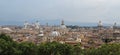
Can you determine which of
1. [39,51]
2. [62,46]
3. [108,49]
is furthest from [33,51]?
[108,49]

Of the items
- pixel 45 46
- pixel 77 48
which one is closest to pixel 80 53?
pixel 77 48

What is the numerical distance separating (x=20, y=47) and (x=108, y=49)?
7.67m

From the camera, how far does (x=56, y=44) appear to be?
111ft

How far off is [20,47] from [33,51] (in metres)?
1.36

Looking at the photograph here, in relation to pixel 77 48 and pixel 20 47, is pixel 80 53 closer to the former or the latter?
pixel 77 48

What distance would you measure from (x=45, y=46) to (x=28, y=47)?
1.46m

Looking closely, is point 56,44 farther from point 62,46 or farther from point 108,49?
point 108,49

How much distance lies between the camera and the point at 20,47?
110 feet

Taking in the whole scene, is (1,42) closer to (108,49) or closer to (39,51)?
(39,51)

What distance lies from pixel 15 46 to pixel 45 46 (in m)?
2.81

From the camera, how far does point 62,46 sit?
33.3m

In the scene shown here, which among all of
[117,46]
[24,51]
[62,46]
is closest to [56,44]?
[62,46]

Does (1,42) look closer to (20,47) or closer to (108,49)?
(20,47)

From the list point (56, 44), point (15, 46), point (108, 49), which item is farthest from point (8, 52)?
point (108, 49)
